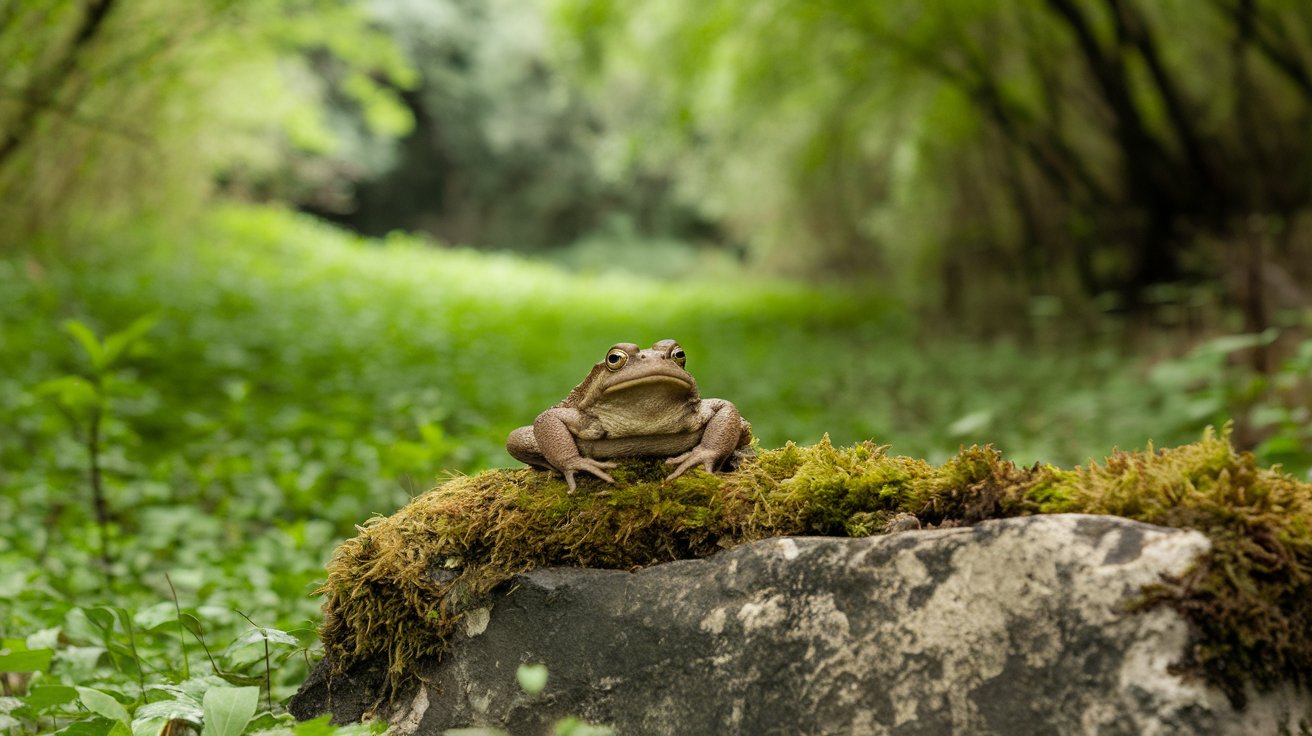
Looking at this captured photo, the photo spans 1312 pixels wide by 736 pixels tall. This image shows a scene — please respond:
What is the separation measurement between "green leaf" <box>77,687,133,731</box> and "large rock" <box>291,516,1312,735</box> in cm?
44

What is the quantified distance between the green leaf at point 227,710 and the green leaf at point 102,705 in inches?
9.3

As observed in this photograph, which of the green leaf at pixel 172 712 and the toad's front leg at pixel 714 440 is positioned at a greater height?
the toad's front leg at pixel 714 440

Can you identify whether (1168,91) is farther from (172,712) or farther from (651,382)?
(172,712)

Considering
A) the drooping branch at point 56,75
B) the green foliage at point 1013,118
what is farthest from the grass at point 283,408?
the drooping branch at point 56,75

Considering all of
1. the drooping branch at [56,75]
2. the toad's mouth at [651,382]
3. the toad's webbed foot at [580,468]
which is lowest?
the toad's webbed foot at [580,468]

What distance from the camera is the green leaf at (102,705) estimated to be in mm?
2033

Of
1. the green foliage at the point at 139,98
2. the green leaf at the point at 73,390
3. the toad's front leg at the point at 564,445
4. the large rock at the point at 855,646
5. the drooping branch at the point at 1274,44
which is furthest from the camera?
the drooping branch at the point at 1274,44

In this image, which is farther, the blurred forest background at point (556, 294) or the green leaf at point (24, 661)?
the blurred forest background at point (556, 294)

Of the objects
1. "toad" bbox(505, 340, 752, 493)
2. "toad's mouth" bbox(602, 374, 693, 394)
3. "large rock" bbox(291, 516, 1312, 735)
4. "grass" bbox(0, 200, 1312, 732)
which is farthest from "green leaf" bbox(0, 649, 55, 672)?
"toad's mouth" bbox(602, 374, 693, 394)

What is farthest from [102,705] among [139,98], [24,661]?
[139,98]

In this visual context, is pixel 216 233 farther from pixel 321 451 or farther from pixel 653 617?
pixel 653 617

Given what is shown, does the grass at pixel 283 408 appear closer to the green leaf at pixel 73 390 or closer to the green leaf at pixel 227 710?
the green leaf at pixel 73 390

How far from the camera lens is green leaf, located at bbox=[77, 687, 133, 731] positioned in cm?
203

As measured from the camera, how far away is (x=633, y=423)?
249cm
